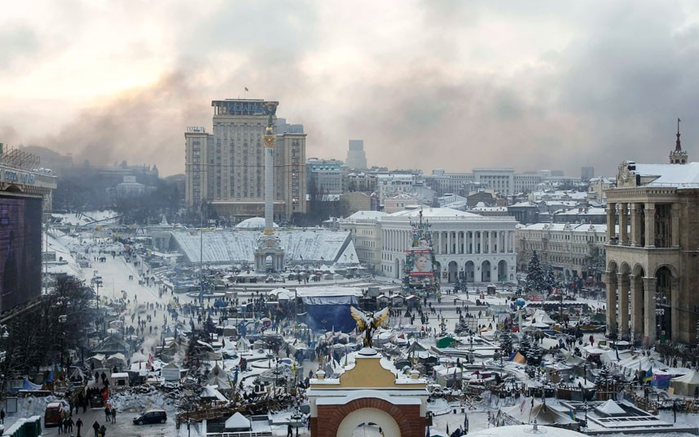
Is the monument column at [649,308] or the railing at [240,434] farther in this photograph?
the monument column at [649,308]

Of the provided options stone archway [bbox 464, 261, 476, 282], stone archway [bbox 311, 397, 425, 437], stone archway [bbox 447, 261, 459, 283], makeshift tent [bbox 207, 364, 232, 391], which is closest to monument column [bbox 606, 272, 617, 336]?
makeshift tent [bbox 207, 364, 232, 391]

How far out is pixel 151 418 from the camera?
23.5 metres

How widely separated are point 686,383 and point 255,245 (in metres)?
57.7

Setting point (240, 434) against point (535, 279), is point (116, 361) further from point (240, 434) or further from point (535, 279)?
point (535, 279)

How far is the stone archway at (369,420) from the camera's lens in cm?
1198

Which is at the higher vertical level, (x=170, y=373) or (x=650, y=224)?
(x=650, y=224)

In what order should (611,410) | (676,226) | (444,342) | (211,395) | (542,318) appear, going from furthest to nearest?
(542,318) → (676,226) → (444,342) → (211,395) → (611,410)

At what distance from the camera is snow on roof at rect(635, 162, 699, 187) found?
121ft

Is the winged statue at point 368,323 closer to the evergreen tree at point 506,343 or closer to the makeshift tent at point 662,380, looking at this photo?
the makeshift tent at point 662,380

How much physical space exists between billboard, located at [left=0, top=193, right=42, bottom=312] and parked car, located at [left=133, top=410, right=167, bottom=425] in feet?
36.1

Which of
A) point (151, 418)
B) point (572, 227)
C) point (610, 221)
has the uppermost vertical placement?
point (572, 227)

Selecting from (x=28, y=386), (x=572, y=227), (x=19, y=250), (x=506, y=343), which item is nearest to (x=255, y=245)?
(x=572, y=227)

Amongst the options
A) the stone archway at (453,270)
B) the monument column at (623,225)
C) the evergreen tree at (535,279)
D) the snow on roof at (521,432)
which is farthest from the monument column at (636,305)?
the stone archway at (453,270)

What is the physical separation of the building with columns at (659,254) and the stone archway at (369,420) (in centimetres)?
2679
